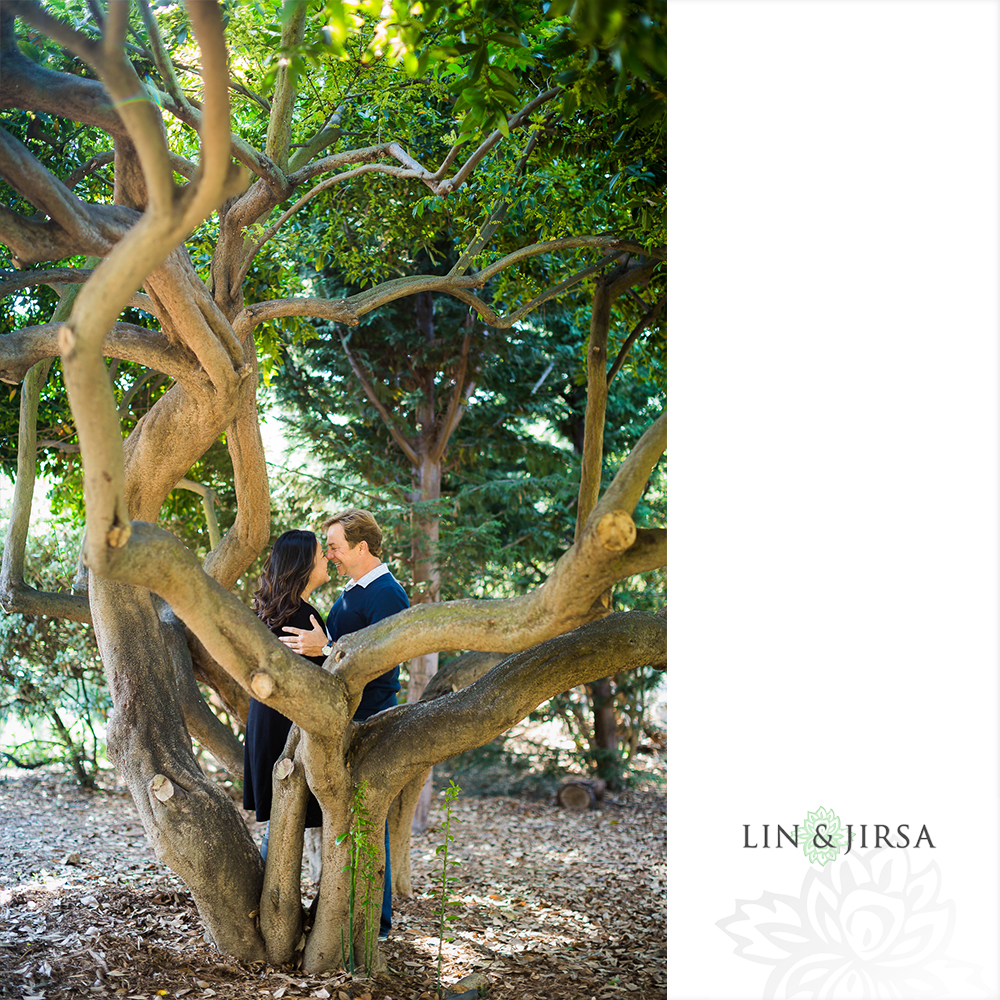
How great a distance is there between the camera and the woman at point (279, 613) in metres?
3.63

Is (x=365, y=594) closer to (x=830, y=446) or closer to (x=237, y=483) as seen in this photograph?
(x=237, y=483)

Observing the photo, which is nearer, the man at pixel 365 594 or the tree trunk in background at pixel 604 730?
the man at pixel 365 594

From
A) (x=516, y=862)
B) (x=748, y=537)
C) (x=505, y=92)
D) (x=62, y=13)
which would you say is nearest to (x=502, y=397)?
(x=516, y=862)

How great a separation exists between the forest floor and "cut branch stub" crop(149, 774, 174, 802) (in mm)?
671

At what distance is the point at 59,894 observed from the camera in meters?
4.50

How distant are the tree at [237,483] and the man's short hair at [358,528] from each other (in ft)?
2.08

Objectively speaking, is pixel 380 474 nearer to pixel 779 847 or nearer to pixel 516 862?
pixel 516 862

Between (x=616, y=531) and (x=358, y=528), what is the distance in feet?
6.12

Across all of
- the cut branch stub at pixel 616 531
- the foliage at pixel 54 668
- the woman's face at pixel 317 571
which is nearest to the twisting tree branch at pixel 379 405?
the foliage at pixel 54 668

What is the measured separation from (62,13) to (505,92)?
250 centimetres

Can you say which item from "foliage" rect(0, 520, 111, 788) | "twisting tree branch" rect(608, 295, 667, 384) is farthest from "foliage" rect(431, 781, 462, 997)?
"foliage" rect(0, 520, 111, 788)

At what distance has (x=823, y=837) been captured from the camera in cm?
209

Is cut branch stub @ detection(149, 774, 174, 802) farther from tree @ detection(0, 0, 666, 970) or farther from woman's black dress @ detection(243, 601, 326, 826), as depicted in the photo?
woman's black dress @ detection(243, 601, 326, 826)

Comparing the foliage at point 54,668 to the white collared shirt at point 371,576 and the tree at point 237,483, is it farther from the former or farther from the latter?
the white collared shirt at point 371,576
